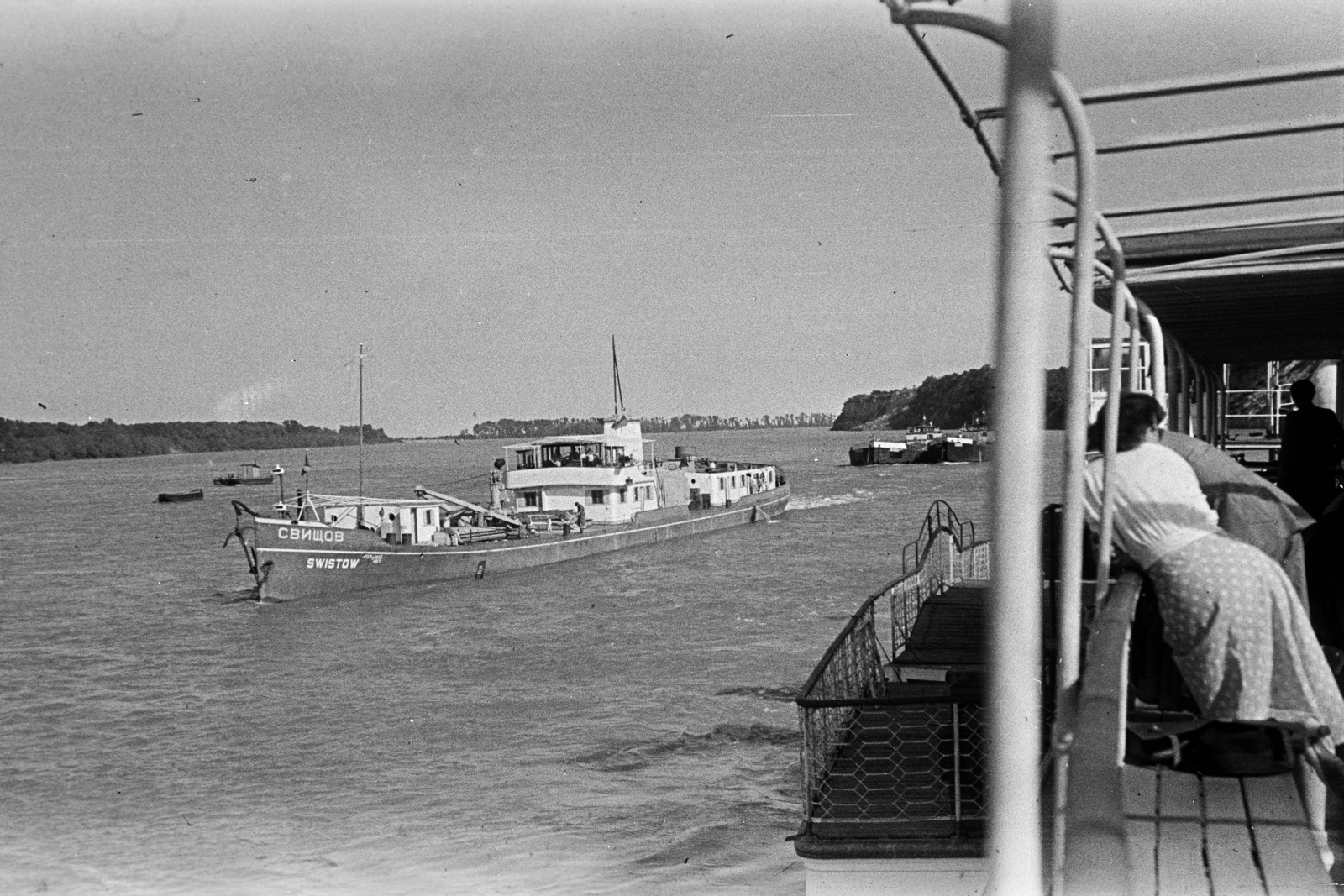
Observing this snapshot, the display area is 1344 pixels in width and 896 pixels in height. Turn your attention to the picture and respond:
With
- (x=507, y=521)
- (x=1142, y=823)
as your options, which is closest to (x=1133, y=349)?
(x=1142, y=823)

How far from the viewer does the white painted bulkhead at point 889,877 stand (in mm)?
6172

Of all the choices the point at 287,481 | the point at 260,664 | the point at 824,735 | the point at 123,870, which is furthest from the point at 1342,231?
the point at 287,481

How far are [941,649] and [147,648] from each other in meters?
22.0

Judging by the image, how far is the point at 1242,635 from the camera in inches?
121

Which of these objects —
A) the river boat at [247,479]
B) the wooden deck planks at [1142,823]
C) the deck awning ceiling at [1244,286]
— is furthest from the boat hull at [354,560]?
the river boat at [247,479]

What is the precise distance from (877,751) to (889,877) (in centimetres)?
163

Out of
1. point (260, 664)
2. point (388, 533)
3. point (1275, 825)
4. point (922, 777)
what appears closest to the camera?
point (1275, 825)

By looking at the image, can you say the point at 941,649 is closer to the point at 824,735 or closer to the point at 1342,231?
the point at 824,735

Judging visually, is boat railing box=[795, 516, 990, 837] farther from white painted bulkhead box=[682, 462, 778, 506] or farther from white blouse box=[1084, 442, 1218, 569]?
white painted bulkhead box=[682, 462, 778, 506]

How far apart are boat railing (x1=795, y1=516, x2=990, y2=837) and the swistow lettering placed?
90.1 feet

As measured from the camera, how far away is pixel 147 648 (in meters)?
26.0

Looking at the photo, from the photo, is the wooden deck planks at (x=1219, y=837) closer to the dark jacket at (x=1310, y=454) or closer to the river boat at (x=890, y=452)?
the dark jacket at (x=1310, y=454)

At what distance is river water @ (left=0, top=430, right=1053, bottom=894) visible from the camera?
37.2 ft

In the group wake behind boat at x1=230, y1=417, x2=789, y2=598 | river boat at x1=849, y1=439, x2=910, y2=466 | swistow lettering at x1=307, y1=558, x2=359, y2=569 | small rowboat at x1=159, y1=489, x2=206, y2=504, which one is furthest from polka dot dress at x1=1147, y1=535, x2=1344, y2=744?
river boat at x1=849, y1=439, x2=910, y2=466
